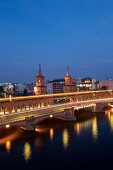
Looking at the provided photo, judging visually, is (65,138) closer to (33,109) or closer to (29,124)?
(29,124)

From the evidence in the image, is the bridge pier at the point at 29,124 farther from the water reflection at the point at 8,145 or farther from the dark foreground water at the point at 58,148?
the water reflection at the point at 8,145

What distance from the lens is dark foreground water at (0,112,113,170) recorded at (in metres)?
25.9

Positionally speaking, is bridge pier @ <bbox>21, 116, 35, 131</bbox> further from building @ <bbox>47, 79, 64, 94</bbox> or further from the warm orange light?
building @ <bbox>47, 79, 64, 94</bbox>

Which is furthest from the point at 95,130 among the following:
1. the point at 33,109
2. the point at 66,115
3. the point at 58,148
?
the point at 58,148

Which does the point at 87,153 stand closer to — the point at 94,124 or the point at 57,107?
the point at 94,124

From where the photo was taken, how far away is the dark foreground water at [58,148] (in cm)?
2588

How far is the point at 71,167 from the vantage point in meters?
25.2

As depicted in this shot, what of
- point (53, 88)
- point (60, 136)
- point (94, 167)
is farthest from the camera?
point (53, 88)

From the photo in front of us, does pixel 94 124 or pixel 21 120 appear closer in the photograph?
pixel 21 120

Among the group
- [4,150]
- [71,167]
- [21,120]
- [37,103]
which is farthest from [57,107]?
[71,167]

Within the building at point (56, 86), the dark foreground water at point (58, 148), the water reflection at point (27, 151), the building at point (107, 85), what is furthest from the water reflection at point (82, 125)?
the building at point (56, 86)

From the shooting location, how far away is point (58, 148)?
30.6m

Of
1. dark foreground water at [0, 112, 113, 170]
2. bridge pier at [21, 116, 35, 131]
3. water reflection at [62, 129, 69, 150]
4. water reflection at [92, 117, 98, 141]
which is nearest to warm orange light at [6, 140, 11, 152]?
dark foreground water at [0, 112, 113, 170]

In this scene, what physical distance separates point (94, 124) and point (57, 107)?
6.13 m
